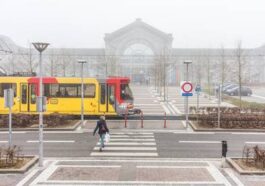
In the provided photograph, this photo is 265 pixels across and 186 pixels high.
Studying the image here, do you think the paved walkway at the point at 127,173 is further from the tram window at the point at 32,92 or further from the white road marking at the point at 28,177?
the tram window at the point at 32,92

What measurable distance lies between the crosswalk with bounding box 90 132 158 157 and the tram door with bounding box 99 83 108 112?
6.55 meters

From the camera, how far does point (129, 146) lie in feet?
70.1

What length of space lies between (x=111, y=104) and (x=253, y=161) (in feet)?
53.1

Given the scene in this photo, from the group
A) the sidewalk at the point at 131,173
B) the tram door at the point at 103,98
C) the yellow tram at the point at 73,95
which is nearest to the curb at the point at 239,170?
the sidewalk at the point at 131,173

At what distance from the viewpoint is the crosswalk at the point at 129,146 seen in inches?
765

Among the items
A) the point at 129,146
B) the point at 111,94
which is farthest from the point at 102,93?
the point at 129,146

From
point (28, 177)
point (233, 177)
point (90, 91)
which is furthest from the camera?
point (90, 91)

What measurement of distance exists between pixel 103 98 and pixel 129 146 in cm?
1087

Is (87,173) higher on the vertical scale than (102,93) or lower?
lower

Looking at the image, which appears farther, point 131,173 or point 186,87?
point 186,87

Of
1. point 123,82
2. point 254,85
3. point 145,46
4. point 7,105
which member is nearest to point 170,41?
point 145,46

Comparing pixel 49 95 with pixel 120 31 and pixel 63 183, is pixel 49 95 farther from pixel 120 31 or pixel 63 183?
pixel 120 31

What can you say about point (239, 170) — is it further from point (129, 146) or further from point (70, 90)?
point (70, 90)

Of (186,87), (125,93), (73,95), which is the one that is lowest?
(73,95)
